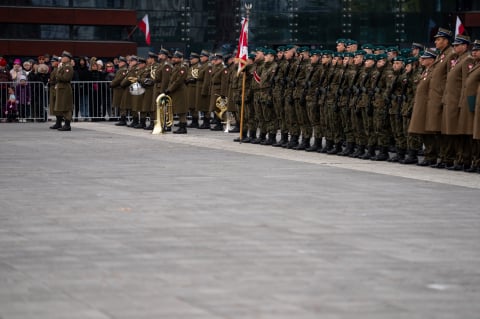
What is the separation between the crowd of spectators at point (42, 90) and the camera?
34969mm

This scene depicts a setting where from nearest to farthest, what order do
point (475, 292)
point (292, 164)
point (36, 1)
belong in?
1. point (475, 292)
2. point (292, 164)
3. point (36, 1)

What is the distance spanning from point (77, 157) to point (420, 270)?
1245 centimetres

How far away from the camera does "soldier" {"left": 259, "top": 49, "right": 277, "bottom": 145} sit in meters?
25.4

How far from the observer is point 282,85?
24.8 meters

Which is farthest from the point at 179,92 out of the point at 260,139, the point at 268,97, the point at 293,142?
the point at 293,142

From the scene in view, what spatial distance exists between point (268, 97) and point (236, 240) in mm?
14263

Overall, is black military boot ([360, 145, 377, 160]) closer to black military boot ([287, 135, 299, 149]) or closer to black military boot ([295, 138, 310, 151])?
black military boot ([295, 138, 310, 151])

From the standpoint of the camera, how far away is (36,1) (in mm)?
40094

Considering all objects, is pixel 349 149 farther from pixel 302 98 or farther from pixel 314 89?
pixel 302 98

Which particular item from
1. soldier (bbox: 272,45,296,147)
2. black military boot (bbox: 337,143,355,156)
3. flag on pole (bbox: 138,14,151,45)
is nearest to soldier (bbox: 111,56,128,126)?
flag on pole (bbox: 138,14,151,45)

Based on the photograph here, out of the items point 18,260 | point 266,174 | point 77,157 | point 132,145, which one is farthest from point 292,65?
point 18,260

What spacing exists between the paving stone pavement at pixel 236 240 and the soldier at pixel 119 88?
13.0 meters

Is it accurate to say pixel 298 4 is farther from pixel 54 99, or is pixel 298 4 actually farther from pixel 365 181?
pixel 365 181

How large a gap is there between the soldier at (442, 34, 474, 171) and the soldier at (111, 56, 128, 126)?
14798mm
